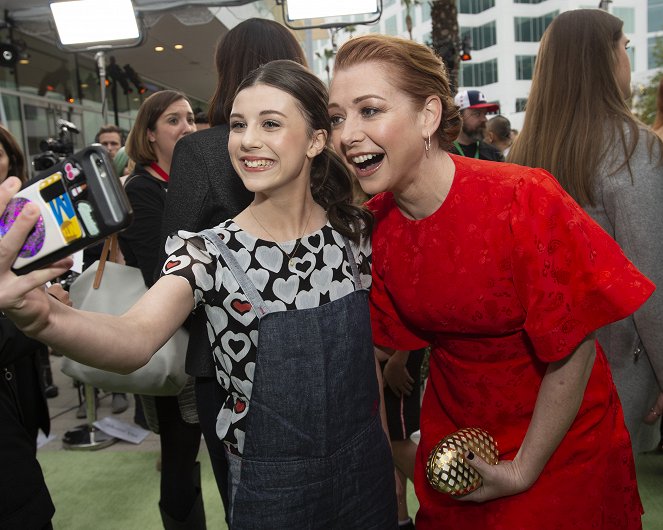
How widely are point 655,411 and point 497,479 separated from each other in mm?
947

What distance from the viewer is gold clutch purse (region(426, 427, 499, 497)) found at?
1.27m

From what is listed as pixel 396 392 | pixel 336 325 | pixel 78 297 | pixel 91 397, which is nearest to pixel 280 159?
pixel 336 325

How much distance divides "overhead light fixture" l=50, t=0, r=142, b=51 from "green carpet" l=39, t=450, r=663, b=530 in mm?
3559

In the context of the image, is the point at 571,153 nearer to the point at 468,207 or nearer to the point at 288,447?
the point at 468,207

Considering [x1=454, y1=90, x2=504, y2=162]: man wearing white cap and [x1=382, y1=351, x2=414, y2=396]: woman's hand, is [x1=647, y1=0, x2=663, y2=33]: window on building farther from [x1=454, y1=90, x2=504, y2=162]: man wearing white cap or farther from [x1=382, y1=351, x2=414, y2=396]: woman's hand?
[x1=382, y1=351, x2=414, y2=396]: woman's hand

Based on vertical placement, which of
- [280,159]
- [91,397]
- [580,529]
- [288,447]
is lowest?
[91,397]

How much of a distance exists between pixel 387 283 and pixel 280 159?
39cm

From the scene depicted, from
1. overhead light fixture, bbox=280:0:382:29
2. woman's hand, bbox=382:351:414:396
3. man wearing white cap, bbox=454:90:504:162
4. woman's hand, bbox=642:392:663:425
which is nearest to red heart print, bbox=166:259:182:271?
woman's hand, bbox=382:351:414:396

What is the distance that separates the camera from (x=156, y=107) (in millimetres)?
2869

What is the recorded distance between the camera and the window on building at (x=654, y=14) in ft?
147

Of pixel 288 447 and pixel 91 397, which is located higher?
pixel 288 447

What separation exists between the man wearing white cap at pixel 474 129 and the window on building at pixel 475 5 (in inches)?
2050

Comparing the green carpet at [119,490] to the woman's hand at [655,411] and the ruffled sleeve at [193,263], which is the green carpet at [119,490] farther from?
the ruffled sleeve at [193,263]

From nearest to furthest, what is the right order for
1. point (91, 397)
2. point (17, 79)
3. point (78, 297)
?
point (78, 297) → point (91, 397) → point (17, 79)
